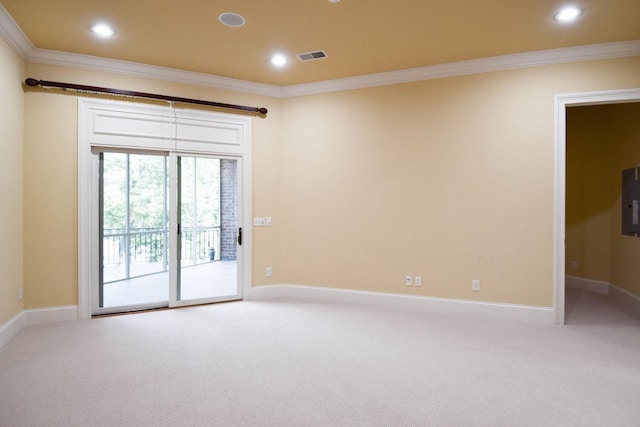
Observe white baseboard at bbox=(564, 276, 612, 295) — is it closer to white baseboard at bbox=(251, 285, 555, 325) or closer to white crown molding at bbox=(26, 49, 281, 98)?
white baseboard at bbox=(251, 285, 555, 325)

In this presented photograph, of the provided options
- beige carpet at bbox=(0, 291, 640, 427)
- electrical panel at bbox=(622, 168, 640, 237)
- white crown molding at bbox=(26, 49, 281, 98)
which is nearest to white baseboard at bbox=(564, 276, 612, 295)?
electrical panel at bbox=(622, 168, 640, 237)

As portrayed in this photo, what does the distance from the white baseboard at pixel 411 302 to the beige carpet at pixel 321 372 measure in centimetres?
17

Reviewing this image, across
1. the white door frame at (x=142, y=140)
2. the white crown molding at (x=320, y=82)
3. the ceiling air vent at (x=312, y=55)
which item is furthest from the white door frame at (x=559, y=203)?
the white door frame at (x=142, y=140)

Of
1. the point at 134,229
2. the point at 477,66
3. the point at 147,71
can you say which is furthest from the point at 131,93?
the point at 477,66

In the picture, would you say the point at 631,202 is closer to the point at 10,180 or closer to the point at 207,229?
the point at 207,229

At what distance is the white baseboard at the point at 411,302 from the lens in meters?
4.11

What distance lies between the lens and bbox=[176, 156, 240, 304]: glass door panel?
4.78 m

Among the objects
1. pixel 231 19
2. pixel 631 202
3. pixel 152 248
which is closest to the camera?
pixel 231 19

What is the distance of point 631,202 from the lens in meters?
4.66

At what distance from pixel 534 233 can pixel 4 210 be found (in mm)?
5409

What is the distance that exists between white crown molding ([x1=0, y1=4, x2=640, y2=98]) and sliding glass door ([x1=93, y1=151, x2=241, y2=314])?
98 centimetres

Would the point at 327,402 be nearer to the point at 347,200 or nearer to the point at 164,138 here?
the point at 347,200

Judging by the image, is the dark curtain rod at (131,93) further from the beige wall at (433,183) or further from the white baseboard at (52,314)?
the white baseboard at (52,314)

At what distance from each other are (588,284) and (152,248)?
6.37m
